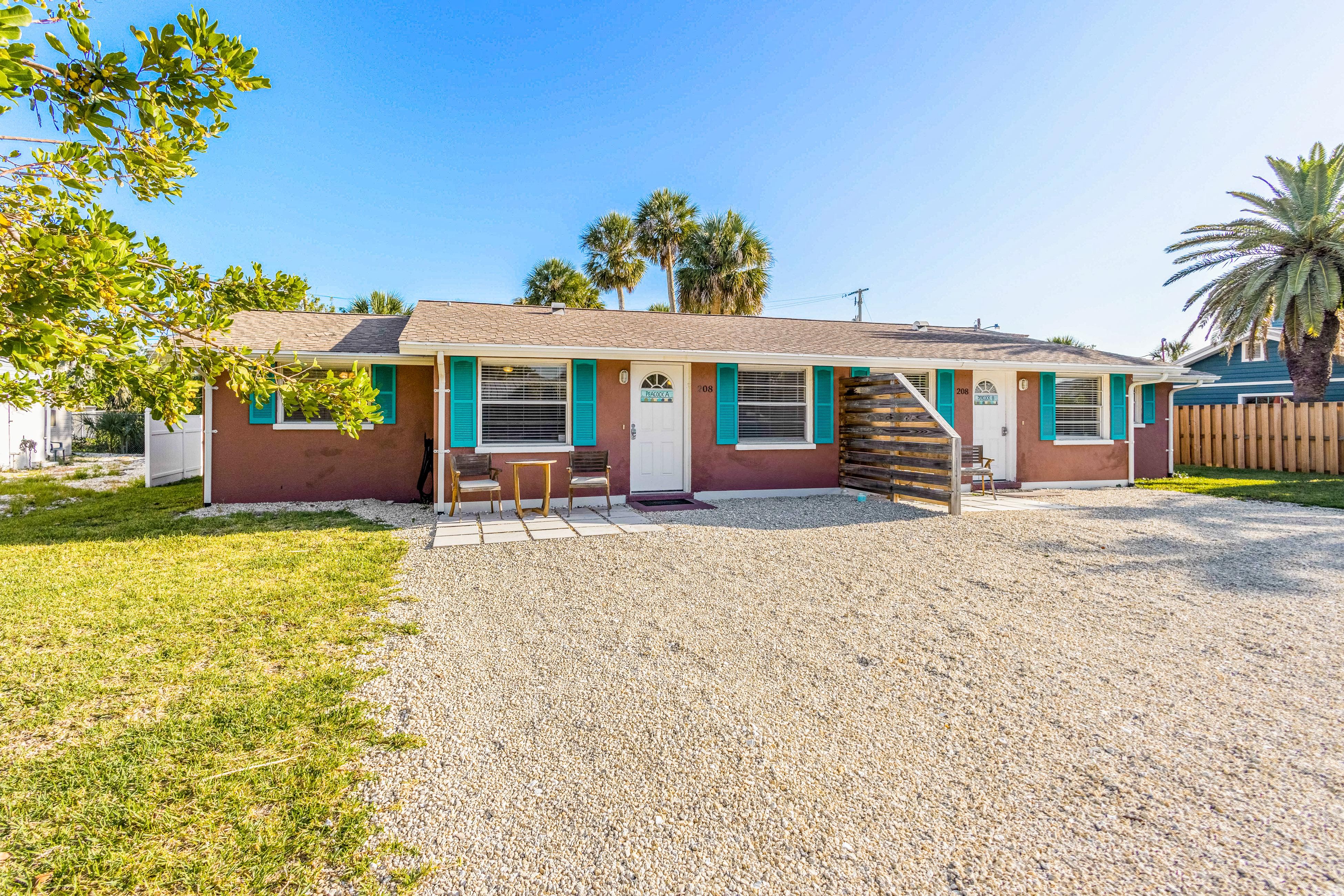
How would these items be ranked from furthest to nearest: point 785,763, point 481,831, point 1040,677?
point 1040,677, point 785,763, point 481,831

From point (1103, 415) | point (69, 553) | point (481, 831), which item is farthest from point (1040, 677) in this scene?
point (1103, 415)

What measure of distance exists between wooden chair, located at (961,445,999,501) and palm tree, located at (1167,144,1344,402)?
9632 millimetres

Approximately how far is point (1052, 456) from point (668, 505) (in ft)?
26.5

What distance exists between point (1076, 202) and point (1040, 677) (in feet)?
39.7

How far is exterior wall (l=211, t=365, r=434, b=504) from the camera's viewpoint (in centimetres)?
915

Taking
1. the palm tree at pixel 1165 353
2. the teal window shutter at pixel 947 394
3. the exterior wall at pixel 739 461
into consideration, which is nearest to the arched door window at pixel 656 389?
the exterior wall at pixel 739 461

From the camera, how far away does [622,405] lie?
940cm

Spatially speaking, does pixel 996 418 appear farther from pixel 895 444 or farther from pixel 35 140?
pixel 35 140

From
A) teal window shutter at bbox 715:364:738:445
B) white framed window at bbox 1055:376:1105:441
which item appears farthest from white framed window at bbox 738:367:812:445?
white framed window at bbox 1055:376:1105:441

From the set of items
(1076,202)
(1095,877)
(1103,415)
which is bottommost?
(1095,877)

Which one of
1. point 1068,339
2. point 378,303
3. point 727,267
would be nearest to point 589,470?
point 727,267

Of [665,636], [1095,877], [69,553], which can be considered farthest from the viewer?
[69,553]

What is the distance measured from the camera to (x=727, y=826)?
1.98m

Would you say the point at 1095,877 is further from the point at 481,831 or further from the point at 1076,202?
the point at 1076,202
